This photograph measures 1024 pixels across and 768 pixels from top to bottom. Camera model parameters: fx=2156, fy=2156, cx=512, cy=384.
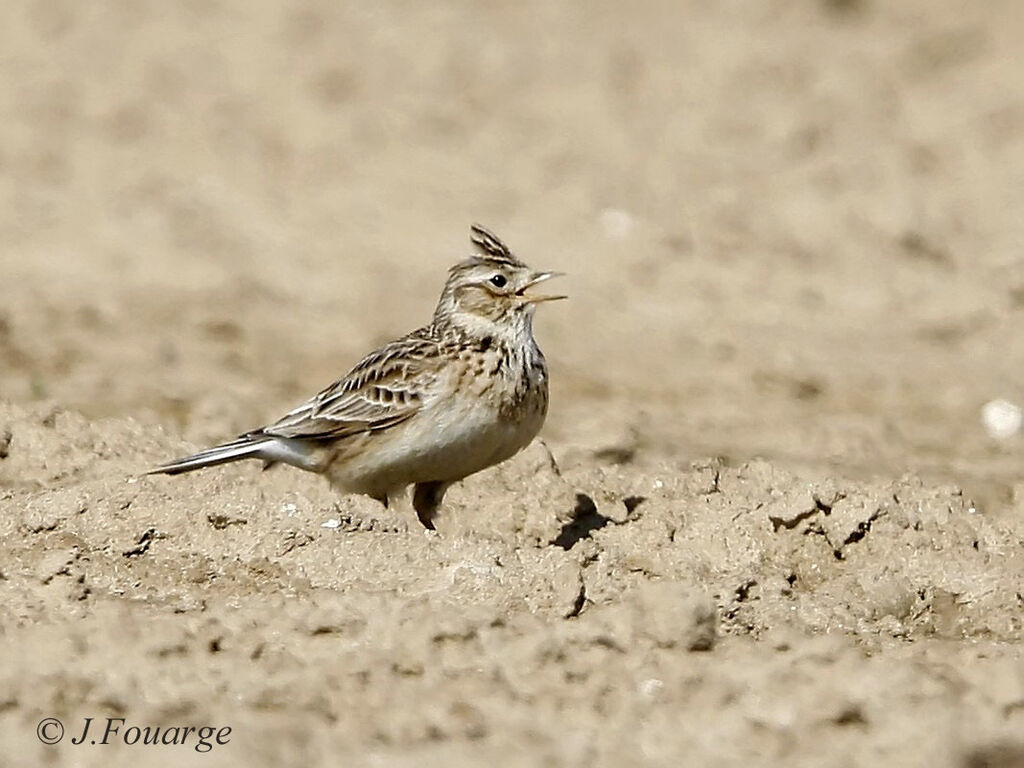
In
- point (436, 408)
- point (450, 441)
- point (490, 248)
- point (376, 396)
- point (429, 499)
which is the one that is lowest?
point (429, 499)

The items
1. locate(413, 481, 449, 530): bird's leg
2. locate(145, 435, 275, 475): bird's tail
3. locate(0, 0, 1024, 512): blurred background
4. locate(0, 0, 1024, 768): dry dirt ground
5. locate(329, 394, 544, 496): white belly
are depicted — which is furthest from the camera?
locate(0, 0, 1024, 512): blurred background

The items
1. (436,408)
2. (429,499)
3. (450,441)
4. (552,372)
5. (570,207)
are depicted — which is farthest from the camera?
(570,207)

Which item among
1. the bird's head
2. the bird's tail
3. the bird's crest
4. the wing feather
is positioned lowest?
the bird's tail

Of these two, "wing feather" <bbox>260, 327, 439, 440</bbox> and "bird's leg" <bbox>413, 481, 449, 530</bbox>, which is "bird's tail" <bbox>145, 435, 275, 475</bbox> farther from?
"bird's leg" <bbox>413, 481, 449, 530</bbox>

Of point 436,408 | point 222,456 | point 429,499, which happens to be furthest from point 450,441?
point 222,456

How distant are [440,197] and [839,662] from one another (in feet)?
28.5

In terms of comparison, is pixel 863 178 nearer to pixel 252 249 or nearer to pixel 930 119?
pixel 930 119

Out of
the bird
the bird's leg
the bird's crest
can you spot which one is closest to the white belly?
the bird

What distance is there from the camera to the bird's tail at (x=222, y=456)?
781 centimetres

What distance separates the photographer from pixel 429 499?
8.02 m

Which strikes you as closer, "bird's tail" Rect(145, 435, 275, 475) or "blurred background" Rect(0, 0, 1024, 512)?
"bird's tail" Rect(145, 435, 275, 475)

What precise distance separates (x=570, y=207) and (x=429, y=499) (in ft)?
20.4

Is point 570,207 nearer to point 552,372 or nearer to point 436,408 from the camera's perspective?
point 552,372

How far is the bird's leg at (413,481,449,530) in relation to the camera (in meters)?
7.99
